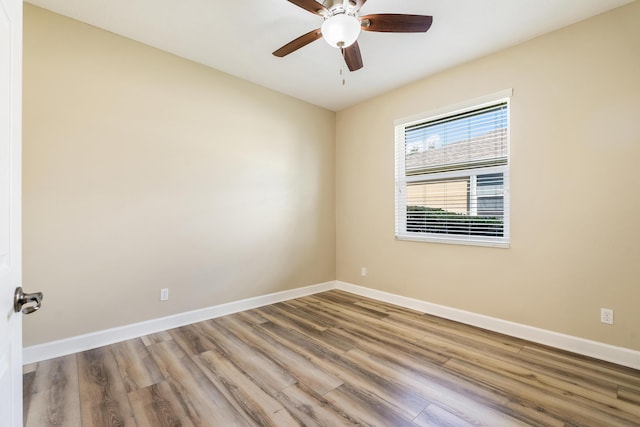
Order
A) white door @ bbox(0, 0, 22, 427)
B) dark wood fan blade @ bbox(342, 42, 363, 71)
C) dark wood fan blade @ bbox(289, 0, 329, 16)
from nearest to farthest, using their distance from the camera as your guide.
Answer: white door @ bbox(0, 0, 22, 427) → dark wood fan blade @ bbox(289, 0, 329, 16) → dark wood fan blade @ bbox(342, 42, 363, 71)

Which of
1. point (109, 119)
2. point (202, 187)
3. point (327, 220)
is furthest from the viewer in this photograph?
point (327, 220)

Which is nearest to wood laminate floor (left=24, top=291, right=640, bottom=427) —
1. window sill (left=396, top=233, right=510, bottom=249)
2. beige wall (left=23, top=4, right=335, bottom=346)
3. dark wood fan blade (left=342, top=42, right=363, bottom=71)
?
beige wall (left=23, top=4, right=335, bottom=346)

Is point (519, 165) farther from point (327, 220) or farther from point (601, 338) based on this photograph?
point (327, 220)

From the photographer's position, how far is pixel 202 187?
311 centimetres

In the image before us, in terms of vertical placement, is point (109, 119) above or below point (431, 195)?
above

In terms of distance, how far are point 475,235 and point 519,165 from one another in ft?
2.63

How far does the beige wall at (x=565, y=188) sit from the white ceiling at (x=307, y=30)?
8.1 inches

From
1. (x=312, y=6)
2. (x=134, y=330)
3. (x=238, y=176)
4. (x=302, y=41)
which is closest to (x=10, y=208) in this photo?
(x=312, y=6)

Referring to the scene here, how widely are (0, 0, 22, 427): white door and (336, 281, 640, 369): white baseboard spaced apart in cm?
334

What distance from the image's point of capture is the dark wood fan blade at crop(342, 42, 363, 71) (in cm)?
221

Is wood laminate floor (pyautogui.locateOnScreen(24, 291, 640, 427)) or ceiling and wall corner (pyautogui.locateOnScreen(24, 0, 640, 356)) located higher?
ceiling and wall corner (pyautogui.locateOnScreen(24, 0, 640, 356))

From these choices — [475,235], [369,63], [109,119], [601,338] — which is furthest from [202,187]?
[601,338]

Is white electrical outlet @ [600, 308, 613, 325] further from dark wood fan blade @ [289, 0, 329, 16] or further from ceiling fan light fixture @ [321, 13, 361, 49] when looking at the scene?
dark wood fan blade @ [289, 0, 329, 16]

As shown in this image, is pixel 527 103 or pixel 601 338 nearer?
pixel 601 338
